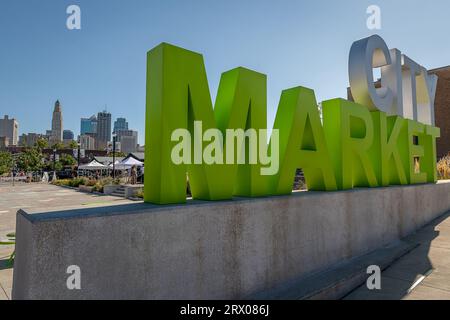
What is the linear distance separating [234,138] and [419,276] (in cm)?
408

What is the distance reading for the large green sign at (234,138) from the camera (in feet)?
11.1

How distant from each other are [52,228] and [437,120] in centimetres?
3249

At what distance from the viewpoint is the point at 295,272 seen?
4.42 m

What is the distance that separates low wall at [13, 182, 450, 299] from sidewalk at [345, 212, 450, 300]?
30.3 inches

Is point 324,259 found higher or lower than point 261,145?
lower

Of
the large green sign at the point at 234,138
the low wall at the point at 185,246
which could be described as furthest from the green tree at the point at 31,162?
the low wall at the point at 185,246

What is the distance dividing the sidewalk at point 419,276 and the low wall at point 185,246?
769 mm

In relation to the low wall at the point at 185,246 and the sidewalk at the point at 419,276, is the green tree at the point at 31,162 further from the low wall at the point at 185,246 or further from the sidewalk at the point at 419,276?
the sidewalk at the point at 419,276

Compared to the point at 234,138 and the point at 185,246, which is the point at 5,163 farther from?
the point at 185,246

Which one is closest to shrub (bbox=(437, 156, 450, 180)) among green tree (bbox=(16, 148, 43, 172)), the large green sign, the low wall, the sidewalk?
the sidewalk

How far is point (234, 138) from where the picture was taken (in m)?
4.03
